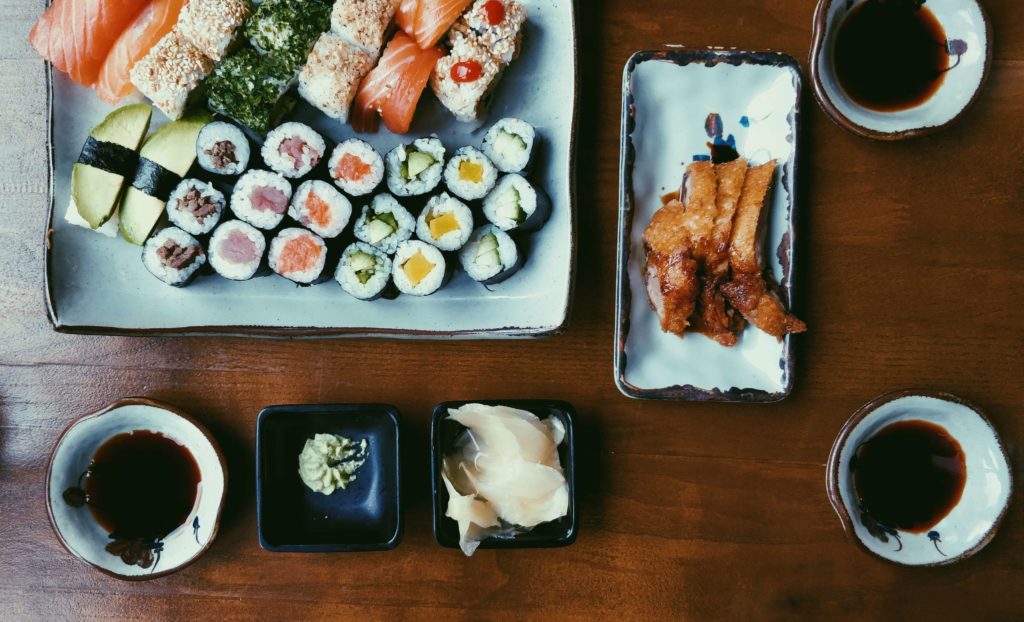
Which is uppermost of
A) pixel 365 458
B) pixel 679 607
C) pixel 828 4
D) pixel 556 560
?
pixel 828 4

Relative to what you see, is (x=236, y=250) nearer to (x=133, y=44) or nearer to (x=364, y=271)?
(x=364, y=271)

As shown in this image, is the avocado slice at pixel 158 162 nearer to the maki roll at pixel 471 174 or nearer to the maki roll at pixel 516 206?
the maki roll at pixel 471 174

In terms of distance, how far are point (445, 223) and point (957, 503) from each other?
75.8 inches

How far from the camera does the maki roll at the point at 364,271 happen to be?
91.1 inches

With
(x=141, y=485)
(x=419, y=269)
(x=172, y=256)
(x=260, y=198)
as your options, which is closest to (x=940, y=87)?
(x=419, y=269)

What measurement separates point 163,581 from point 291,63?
5.89 ft

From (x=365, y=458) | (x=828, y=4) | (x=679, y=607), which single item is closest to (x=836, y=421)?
(x=679, y=607)

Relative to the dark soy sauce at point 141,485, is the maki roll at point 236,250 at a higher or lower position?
higher

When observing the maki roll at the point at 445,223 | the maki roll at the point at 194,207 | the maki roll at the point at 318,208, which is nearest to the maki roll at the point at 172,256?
the maki roll at the point at 194,207

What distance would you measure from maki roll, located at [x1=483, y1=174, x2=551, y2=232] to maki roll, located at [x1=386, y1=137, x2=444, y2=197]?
0.20 m

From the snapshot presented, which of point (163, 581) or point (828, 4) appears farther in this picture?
point (163, 581)

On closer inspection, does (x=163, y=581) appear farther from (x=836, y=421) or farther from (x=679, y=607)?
(x=836, y=421)

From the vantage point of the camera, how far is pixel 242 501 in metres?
2.43

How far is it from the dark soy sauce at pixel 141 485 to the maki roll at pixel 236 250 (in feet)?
2.00
